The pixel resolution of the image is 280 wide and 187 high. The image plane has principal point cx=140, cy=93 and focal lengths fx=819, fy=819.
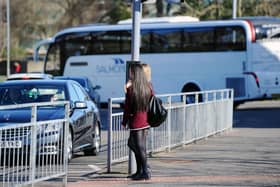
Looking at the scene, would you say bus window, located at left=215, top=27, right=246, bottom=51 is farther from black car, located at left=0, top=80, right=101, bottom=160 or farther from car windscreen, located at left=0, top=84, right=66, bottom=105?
car windscreen, located at left=0, top=84, right=66, bottom=105

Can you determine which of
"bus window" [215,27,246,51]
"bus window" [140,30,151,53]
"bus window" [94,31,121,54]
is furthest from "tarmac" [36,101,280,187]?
"bus window" [94,31,121,54]

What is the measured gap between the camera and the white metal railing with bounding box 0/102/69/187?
9789 mm

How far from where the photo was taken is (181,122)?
59.2ft

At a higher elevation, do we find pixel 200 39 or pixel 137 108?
pixel 200 39

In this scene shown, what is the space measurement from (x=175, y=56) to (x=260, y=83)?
4351 mm

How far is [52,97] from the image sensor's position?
15852 mm

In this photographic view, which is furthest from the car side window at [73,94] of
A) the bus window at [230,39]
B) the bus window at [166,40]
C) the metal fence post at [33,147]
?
the bus window at [166,40]

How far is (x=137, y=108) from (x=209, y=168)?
2578mm

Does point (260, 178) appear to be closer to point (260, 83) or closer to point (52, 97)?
point (52, 97)

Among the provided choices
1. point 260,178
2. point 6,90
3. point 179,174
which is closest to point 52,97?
point 6,90

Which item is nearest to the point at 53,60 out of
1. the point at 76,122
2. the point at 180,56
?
the point at 180,56

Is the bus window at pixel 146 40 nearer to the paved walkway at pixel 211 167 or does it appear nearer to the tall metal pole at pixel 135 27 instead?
the paved walkway at pixel 211 167

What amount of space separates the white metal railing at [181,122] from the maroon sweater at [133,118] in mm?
1053

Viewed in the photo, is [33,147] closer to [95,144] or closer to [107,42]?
[95,144]
